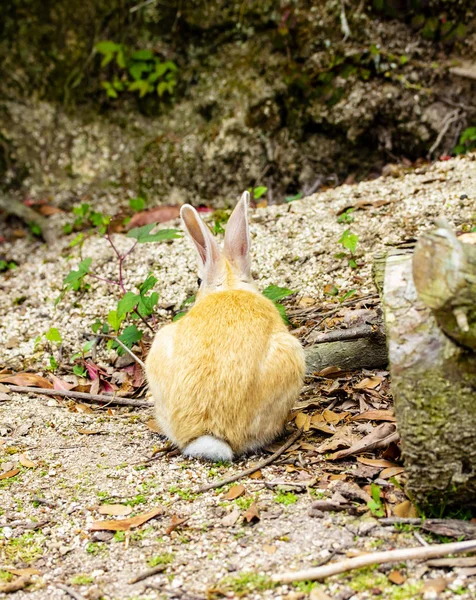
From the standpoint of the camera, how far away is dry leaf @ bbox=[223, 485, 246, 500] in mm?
3525

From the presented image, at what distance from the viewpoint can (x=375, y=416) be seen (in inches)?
165

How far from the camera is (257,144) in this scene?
332 inches

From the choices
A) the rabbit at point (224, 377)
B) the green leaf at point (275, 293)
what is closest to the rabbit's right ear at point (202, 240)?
the rabbit at point (224, 377)

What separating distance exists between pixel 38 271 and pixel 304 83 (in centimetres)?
372

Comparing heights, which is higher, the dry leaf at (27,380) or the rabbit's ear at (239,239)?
the rabbit's ear at (239,239)

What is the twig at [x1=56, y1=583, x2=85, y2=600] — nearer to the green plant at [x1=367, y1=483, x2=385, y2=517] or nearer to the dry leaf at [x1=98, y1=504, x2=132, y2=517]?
the dry leaf at [x1=98, y1=504, x2=132, y2=517]

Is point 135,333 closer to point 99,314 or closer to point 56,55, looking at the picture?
point 99,314

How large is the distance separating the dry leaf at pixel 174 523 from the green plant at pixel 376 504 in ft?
2.87

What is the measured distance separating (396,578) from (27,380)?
352 centimetres

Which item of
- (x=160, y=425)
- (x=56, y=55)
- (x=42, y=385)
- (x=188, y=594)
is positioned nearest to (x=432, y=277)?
(x=188, y=594)

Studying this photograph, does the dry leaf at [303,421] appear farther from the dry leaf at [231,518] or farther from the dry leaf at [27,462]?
the dry leaf at [27,462]

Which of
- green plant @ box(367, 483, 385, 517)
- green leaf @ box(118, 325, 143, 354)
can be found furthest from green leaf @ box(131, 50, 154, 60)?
green plant @ box(367, 483, 385, 517)

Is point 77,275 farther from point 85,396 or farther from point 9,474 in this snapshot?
point 9,474

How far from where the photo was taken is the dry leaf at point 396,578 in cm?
277
